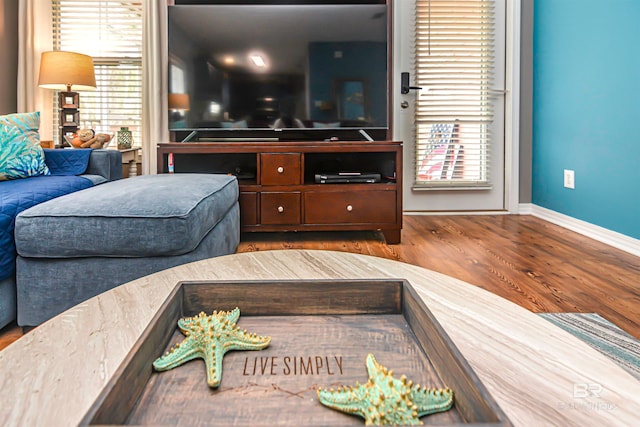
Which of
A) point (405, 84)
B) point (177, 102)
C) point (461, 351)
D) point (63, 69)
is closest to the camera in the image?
point (461, 351)

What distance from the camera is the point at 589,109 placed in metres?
3.00

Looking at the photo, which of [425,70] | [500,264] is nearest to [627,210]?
[500,264]

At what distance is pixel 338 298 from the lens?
88 centimetres

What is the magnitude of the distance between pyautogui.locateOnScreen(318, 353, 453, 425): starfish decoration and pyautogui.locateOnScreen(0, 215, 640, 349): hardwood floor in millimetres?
1299

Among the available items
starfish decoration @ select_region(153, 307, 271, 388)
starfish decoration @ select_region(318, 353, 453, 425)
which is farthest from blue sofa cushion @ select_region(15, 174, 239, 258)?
starfish decoration @ select_region(318, 353, 453, 425)

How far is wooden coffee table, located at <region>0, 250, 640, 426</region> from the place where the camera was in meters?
0.51

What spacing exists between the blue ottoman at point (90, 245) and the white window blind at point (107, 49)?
230 cm

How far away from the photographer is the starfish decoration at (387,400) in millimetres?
518

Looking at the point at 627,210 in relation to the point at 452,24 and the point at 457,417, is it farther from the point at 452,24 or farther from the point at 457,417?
the point at 457,417

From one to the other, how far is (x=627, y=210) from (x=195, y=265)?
2509 millimetres

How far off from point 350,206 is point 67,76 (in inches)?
77.2
